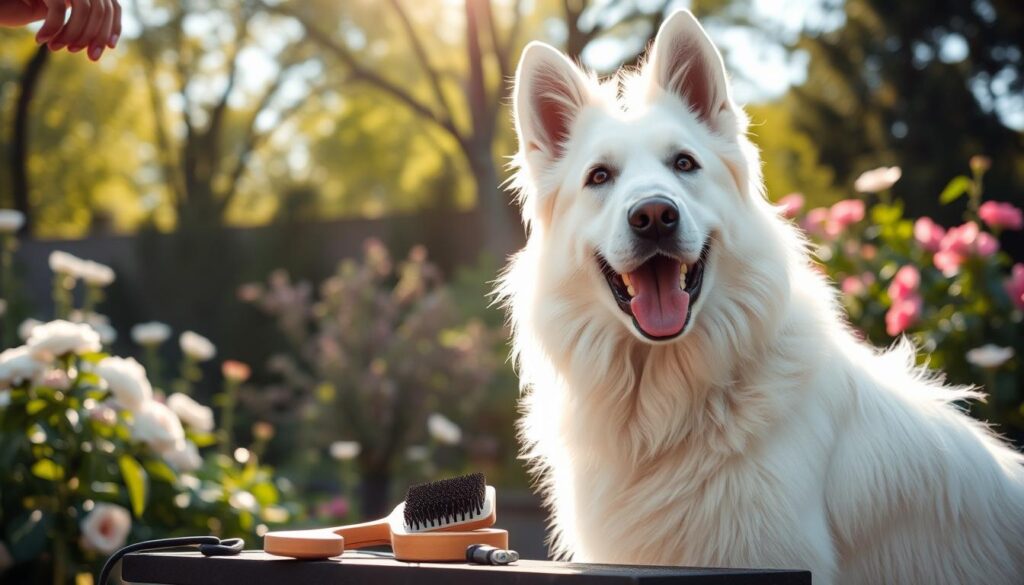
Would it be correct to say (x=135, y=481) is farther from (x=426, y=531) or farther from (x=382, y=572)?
(x=382, y=572)

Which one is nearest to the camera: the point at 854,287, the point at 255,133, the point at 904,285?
the point at 904,285

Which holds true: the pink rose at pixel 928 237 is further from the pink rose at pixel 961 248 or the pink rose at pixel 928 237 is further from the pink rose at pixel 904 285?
the pink rose at pixel 904 285

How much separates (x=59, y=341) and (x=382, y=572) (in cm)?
296

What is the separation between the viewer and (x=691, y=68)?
10.1 ft

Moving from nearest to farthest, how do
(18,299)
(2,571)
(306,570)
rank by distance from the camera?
1. (306,570)
2. (2,571)
3. (18,299)

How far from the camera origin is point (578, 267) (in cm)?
294

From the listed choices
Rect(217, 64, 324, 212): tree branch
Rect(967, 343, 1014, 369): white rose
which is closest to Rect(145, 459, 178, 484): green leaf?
Rect(967, 343, 1014, 369): white rose

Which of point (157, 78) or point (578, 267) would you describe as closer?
point (578, 267)

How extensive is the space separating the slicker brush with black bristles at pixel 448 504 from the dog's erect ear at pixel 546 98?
49.7 inches

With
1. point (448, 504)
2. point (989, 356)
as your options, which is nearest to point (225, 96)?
point (989, 356)

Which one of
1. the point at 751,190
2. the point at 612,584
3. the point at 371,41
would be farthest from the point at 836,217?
the point at 371,41

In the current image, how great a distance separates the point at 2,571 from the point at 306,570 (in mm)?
2854

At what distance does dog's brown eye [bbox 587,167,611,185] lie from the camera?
9.68ft

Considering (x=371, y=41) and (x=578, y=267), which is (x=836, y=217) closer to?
(x=578, y=267)
